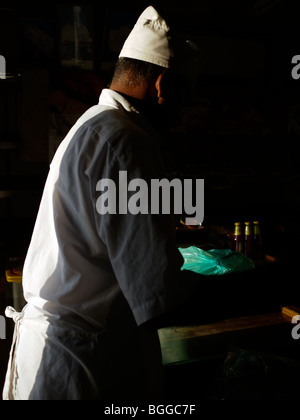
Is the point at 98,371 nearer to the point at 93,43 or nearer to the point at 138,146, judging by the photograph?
the point at 138,146

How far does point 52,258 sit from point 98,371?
0.43 m

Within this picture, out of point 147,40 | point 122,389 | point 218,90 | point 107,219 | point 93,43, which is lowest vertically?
point 122,389

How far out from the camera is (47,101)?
399 centimetres

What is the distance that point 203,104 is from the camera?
181 inches

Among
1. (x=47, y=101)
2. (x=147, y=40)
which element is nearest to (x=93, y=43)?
(x=47, y=101)

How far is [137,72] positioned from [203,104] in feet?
11.1

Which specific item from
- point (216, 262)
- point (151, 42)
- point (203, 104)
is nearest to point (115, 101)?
point (151, 42)

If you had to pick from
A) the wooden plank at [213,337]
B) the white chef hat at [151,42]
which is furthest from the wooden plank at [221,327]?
the white chef hat at [151,42]

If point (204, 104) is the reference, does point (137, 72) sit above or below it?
below

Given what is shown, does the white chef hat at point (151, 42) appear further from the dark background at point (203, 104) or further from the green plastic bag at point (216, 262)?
the dark background at point (203, 104)

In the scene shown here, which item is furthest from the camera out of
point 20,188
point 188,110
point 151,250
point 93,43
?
point 188,110

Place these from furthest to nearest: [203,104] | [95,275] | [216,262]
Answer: [203,104]
[216,262]
[95,275]

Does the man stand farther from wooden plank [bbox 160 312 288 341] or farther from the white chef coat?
wooden plank [bbox 160 312 288 341]

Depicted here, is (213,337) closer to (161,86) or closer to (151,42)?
(161,86)
